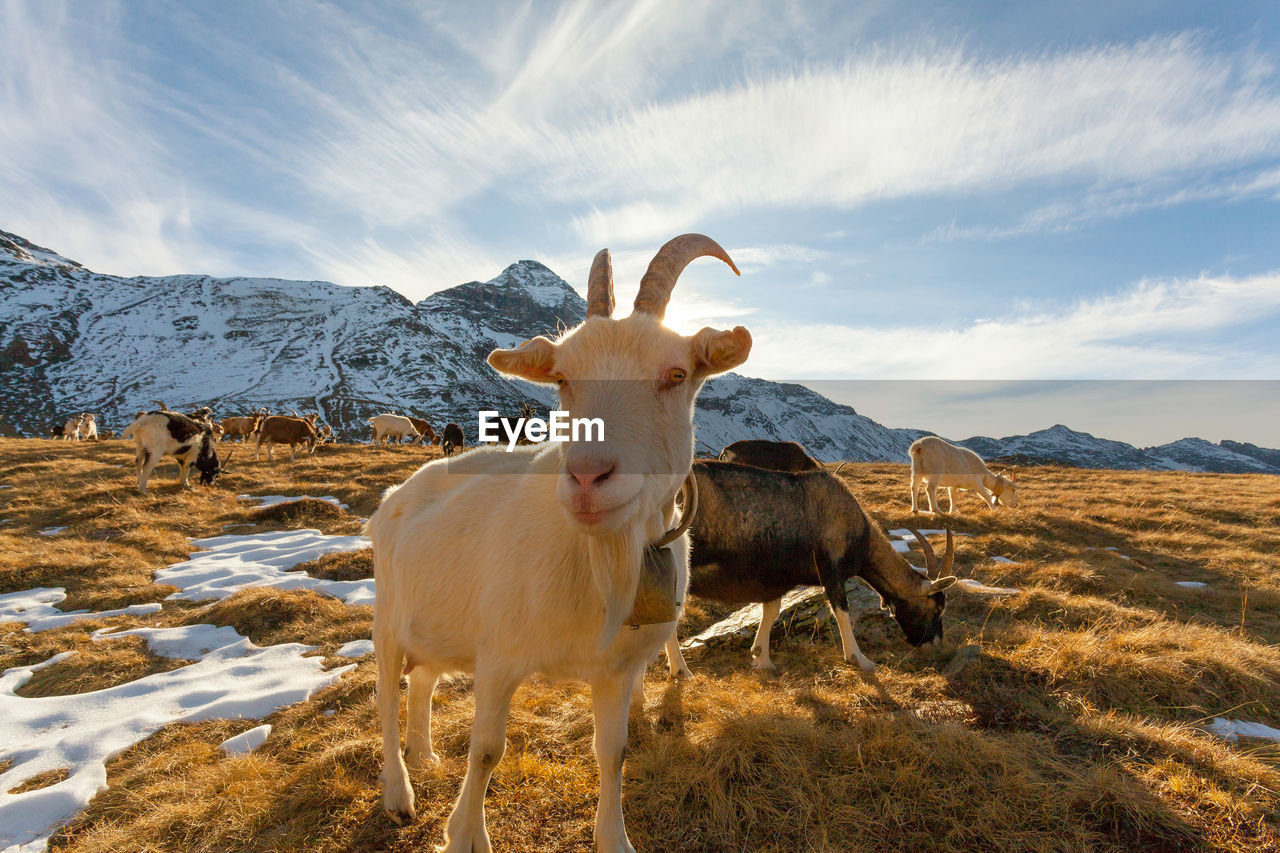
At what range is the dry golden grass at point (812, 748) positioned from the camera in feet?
11.6

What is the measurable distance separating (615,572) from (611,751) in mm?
1376

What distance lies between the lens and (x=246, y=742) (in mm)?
4898

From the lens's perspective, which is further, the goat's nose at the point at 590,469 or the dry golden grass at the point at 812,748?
the dry golden grass at the point at 812,748

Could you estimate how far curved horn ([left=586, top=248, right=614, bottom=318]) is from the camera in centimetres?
334

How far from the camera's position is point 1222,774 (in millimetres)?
3754

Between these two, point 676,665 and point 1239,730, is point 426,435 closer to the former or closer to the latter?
point 676,665

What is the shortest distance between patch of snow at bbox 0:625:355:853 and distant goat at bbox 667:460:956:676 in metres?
4.66

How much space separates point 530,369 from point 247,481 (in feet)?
72.5

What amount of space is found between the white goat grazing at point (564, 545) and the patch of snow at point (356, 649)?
3.17m

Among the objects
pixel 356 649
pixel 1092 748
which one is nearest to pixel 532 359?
pixel 1092 748

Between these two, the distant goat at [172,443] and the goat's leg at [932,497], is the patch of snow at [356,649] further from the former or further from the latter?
the goat's leg at [932,497]

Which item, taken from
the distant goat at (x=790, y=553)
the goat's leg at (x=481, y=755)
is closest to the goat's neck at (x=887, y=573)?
the distant goat at (x=790, y=553)

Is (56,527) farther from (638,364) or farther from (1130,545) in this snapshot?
(1130,545)

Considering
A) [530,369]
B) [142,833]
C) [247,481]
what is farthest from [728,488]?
[247,481]
